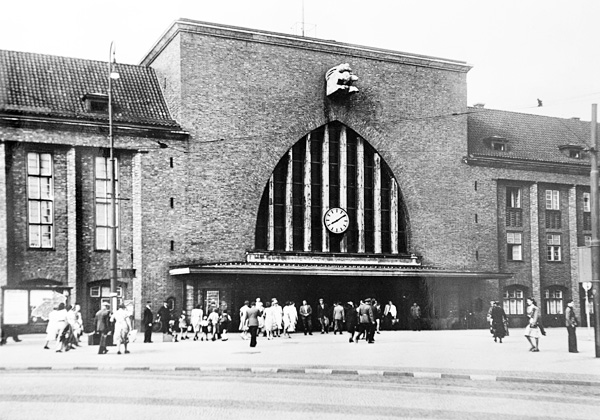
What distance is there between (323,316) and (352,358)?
13395 mm

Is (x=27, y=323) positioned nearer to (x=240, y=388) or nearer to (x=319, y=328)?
(x=319, y=328)

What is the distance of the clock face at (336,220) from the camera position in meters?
39.8

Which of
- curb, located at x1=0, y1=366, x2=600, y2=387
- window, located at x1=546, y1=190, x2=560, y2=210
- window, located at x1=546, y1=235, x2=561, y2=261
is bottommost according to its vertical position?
curb, located at x1=0, y1=366, x2=600, y2=387

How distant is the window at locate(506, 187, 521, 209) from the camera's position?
149 feet

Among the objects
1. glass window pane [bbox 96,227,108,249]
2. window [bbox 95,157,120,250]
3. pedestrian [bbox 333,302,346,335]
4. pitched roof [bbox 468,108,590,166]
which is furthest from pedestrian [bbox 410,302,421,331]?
glass window pane [bbox 96,227,108,249]

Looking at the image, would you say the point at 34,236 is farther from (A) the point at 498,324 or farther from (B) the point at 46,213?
(A) the point at 498,324

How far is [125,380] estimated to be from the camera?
16828mm

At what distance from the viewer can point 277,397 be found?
14008mm

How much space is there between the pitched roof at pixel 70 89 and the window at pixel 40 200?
2.00m

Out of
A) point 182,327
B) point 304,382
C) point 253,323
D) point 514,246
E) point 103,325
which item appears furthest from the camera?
point 514,246

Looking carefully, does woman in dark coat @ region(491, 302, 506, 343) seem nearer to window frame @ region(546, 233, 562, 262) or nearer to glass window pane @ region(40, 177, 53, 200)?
window frame @ region(546, 233, 562, 262)

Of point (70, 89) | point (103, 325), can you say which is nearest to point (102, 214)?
point (70, 89)

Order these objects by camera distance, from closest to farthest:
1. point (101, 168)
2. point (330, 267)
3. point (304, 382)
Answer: point (304, 382) < point (101, 168) < point (330, 267)

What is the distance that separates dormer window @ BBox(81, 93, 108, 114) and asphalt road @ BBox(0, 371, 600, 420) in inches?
783
